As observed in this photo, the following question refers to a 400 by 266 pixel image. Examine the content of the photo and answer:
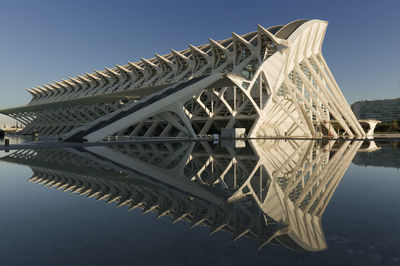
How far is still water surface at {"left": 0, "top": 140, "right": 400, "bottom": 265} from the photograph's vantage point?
280 cm

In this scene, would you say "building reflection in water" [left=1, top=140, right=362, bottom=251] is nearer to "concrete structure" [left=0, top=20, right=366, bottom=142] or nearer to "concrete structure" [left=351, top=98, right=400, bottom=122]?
"concrete structure" [left=0, top=20, right=366, bottom=142]

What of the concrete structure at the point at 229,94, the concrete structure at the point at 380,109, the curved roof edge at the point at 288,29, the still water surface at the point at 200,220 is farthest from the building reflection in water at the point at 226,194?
the concrete structure at the point at 380,109

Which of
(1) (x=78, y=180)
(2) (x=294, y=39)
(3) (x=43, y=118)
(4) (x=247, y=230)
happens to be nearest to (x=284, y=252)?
(4) (x=247, y=230)

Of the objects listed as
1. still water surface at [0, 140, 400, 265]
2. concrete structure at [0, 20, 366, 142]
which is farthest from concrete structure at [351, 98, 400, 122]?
still water surface at [0, 140, 400, 265]

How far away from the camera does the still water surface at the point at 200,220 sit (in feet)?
9.18

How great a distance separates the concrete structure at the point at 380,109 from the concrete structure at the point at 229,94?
9580 cm

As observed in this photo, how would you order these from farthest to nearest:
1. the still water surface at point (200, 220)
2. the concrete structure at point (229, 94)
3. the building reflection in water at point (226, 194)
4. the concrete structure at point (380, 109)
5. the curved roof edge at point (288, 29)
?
the concrete structure at point (380, 109), the curved roof edge at point (288, 29), the concrete structure at point (229, 94), the building reflection in water at point (226, 194), the still water surface at point (200, 220)

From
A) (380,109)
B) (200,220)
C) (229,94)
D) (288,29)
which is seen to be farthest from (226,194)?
(380,109)

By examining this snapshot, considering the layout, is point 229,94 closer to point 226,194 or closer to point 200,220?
point 226,194

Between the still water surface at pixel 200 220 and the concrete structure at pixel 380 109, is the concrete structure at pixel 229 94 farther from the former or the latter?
the concrete structure at pixel 380 109

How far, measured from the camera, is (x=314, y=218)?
4.04 metres

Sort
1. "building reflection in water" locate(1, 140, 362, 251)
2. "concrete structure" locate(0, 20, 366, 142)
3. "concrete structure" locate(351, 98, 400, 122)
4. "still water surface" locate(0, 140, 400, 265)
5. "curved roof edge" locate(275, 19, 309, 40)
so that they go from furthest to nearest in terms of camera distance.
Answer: "concrete structure" locate(351, 98, 400, 122)
"curved roof edge" locate(275, 19, 309, 40)
"concrete structure" locate(0, 20, 366, 142)
"building reflection in water" locate(1, 140, 362, 251)
"still water surface" locate(0, 140, 400, 265)

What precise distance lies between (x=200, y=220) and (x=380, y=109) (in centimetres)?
14655

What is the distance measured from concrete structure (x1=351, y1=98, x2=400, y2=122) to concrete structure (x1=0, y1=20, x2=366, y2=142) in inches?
3772
